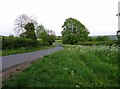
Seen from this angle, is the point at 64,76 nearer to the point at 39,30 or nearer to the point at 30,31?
the point at 30,31

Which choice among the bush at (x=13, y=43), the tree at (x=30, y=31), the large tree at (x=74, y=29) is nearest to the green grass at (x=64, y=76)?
the bush at (x=13, y=43)

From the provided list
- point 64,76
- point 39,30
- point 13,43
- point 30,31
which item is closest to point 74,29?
point 39,30

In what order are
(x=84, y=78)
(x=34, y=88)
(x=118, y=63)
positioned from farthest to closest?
(x=118, y=63), (x=84, y=78), (x=34, y=88)

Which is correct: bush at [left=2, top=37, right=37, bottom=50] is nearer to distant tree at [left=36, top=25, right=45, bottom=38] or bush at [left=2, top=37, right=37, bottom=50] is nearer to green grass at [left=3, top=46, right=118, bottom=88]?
green grass at [left=3, top=46, right=118, bottom=88]

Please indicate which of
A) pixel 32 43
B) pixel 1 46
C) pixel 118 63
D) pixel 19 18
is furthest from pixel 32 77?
pixel 19 18

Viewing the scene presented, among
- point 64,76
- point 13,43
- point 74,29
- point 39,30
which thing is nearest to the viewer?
point 64,76

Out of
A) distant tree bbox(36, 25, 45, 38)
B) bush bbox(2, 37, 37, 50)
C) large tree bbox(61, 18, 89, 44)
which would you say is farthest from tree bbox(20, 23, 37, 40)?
large tree bbox(61, 18, 89, 44)

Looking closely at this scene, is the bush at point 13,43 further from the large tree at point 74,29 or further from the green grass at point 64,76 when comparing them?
the large tree at point 74,29

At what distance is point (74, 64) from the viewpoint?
12.1 metres

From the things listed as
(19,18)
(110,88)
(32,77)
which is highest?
(19,18)

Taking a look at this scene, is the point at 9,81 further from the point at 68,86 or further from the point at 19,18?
the point at 19,18

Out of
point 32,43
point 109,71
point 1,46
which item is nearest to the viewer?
point 109,71

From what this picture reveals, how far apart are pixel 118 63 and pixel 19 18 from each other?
Result: 58.0 m

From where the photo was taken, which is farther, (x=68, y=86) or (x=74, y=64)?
(x=74, y=64)
